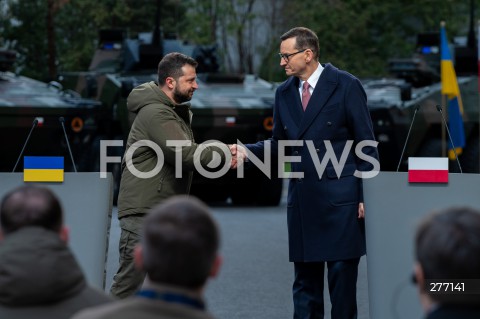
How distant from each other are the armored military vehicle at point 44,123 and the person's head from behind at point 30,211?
15.5 meters

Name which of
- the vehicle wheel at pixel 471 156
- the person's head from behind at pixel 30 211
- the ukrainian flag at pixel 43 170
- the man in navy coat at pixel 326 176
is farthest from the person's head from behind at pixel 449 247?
the vehicle wheel at pixel 471 156

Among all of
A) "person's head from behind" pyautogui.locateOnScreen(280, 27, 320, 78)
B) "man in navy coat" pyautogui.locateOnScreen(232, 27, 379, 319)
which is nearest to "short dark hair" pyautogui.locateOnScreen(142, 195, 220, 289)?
"man in navy coat" pyautogui.locateOnScreen(232, 27, 379, 319)

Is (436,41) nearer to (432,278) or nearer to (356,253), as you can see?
(356,253)

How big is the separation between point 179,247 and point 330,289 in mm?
4217

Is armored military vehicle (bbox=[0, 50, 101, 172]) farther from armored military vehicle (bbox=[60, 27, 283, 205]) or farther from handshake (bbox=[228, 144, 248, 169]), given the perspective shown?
handshake (bbox=[228, 144, 248, 169])

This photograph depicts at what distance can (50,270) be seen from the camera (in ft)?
13.1

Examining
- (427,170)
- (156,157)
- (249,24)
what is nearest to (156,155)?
(156,157)

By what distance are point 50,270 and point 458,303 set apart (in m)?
1.20

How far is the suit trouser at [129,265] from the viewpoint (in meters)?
7.16

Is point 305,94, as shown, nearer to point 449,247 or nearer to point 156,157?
point 156,157

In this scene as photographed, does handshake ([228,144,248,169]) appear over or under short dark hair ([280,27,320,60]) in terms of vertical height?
under

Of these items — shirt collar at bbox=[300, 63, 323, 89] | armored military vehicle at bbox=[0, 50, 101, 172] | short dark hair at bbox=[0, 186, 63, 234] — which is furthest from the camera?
armored military vehicle at bbox=[0, 50, 101, 172]

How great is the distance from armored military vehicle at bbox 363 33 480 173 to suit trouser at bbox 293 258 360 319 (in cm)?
1302

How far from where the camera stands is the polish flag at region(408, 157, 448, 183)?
7.00 m
